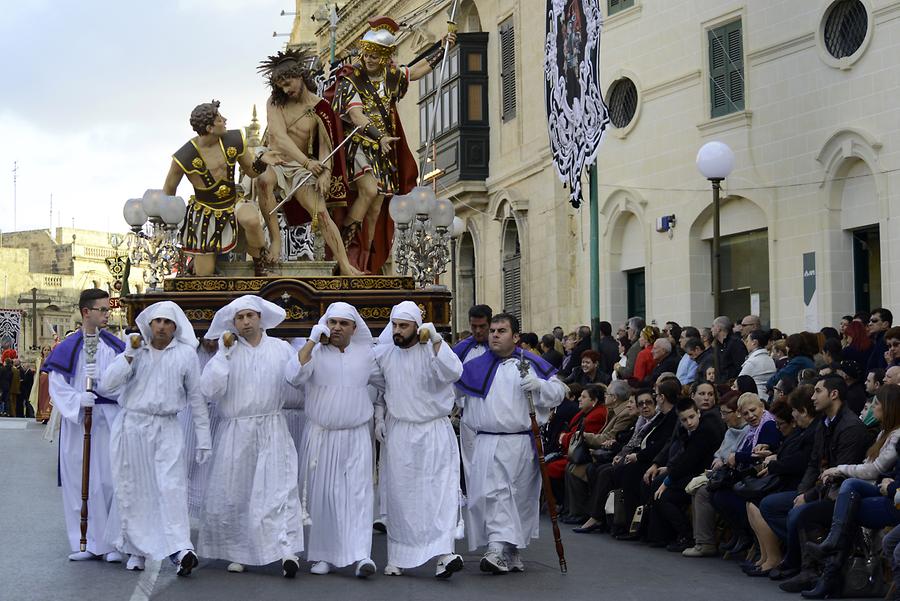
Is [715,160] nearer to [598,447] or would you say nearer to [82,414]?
[598,447]

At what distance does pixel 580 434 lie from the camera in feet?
45.2

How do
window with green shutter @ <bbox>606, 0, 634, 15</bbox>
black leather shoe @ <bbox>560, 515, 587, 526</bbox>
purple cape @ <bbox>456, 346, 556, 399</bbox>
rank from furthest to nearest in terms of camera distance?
window with green shutter @ <bbox>606, 0, 634, 15</bbox>, black leather shoe @ <bbox>560, 515, 587, 526</bbox>, purple cape @ <bbox>456, 346, 556, 399</bbox>

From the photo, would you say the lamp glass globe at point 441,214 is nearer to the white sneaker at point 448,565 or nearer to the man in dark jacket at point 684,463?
the man in dark jacket at point 684,463

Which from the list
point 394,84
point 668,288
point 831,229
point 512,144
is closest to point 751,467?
point 394,84

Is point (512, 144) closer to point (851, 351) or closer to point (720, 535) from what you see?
point (851, 351)

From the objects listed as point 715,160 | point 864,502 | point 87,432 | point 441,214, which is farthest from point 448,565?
point 715,160

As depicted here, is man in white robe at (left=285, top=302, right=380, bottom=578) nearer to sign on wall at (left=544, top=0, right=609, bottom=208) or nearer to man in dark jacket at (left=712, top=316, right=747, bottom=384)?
man in dark jacket at (left=712, top=316, right=747, bottom=384)

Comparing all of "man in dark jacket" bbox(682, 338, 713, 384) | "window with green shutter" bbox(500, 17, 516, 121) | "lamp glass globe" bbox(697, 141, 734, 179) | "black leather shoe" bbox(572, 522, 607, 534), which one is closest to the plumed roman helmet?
"lamp glass globe" bbox(697, 141, 734, 179)

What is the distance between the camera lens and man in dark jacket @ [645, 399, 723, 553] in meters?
11.7

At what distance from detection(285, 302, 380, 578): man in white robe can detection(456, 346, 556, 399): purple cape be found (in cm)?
63

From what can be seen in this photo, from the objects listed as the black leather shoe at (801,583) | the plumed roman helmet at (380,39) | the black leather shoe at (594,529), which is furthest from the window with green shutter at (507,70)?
the black leather shoe at (801,583)

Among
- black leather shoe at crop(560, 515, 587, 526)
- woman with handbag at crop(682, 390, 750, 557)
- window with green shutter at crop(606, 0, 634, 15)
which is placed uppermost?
window with green shutter at crop(606, 0, 634, 15)

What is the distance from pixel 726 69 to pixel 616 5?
3561 millimetres

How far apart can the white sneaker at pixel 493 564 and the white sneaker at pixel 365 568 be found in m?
0.78
